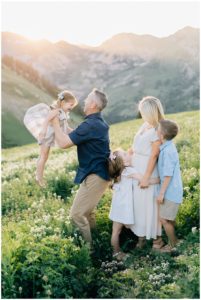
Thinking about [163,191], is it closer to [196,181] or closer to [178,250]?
[178,250]

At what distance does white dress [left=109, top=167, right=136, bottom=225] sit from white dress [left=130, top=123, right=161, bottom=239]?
0.08m

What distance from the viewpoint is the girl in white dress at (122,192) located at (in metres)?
9.51

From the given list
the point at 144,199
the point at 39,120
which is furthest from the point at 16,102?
the point at 144,199

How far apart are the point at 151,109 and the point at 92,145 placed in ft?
3.47

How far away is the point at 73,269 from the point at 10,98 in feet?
225

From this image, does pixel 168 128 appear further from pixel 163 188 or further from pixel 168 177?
pixel 163 188

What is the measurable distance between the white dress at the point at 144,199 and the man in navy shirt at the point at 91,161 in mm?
553

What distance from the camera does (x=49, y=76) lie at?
74.6 m

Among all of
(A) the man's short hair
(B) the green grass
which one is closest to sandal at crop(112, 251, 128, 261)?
(A) the man's short hair

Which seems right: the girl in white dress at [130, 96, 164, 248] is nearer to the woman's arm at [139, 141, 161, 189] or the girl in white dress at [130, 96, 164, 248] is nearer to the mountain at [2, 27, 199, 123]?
the woman's arm at [139, 141, 161, 189]

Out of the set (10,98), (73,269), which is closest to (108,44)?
(10,98)

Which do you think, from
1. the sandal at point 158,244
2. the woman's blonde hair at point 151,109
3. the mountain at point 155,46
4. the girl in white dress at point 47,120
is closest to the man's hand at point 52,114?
the girl in white dress at point 47,120

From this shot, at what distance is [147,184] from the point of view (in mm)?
9383

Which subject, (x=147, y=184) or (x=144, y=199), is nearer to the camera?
(x=147, y=184)
